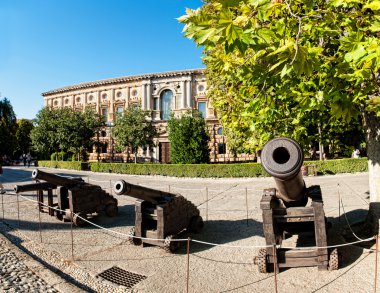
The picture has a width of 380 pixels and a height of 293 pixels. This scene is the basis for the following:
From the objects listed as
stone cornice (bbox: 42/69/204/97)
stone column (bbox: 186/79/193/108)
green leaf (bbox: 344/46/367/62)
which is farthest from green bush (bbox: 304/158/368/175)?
stone column (bbox: 186/79/193/108)

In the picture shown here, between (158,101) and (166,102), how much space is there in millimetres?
1106

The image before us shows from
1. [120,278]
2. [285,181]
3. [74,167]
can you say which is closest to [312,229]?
[285,181]

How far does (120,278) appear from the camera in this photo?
18.6 feet

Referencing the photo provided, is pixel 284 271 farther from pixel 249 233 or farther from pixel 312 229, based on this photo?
pixel 249 233

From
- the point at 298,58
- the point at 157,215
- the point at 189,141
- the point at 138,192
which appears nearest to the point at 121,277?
the point at 157,215

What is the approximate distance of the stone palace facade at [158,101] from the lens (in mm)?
37312

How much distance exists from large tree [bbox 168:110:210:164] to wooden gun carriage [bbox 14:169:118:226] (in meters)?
16.3

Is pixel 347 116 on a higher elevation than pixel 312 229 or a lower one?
higher

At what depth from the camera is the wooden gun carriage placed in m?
9.18

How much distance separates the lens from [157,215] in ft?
23.5

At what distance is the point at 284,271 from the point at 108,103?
41.4 metres

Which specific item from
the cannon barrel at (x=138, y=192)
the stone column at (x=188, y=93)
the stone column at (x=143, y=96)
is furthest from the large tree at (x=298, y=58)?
the stone column at (x=143, y=96)

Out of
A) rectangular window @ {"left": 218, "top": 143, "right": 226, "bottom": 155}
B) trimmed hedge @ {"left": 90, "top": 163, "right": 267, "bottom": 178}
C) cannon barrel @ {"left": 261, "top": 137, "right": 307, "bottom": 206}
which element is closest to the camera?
cannon barrel @ {"left": 261, "top": 137, "right": 307, "bottom": 206}

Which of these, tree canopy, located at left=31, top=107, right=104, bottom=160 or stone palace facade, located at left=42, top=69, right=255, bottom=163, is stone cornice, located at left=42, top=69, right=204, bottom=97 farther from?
tree canopy, located at left=31, top=107, right=104, bottom=160
